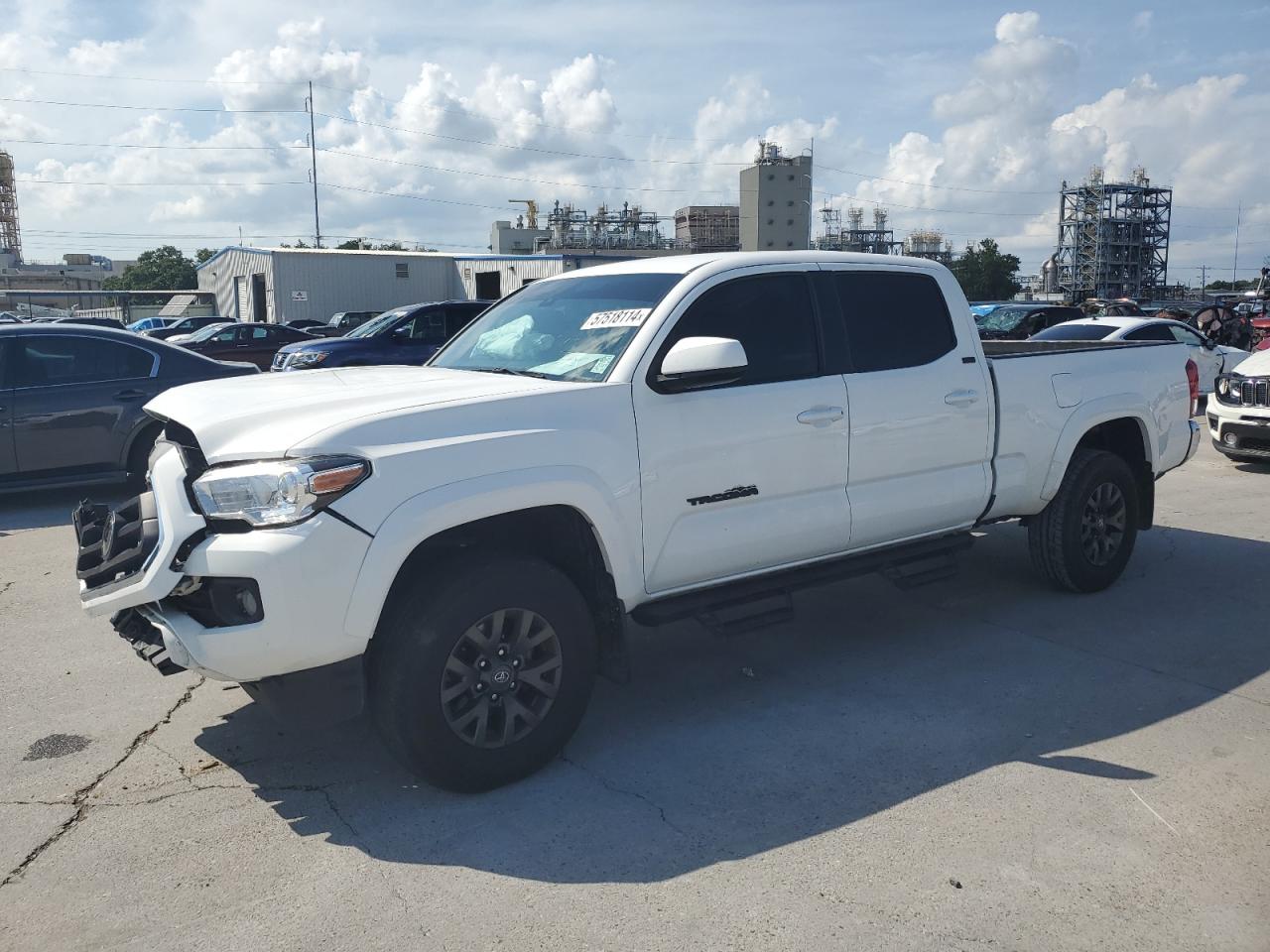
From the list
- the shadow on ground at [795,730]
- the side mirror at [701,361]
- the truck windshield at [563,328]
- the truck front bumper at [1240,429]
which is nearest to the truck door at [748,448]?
the side mirror at [701,361]

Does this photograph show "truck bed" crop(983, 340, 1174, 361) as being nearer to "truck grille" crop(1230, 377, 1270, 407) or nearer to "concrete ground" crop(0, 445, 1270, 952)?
"concrete ground" crop(0, 445, 1270, 952)

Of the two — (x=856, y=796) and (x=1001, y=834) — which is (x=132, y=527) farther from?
(x=1001, y=834)

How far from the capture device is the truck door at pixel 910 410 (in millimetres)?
4969

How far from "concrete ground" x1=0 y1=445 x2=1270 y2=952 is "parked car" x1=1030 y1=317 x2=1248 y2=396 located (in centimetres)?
1044

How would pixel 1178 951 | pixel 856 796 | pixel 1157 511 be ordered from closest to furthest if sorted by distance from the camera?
pixel 1178 951 < pixel 856 796 < pixel 1157 511

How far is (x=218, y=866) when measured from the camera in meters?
3.40

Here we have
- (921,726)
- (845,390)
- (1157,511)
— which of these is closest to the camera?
(921,726)

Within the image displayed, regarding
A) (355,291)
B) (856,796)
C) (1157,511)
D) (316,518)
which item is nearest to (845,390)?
(856,796)

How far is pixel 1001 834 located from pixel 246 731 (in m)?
3.08

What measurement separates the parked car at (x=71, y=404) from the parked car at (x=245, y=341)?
485 inches

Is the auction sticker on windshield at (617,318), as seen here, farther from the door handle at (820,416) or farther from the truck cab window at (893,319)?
the truck cab window at (893,319)

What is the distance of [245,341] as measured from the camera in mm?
23625

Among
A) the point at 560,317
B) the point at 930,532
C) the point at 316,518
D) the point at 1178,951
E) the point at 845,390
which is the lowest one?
the point at 1178,951

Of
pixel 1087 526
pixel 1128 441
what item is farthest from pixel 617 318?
pixel 1128 441
